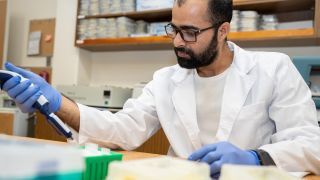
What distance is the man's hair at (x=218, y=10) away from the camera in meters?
1.31

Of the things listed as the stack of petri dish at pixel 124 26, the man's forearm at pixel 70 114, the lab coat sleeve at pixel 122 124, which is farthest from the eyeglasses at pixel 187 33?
the stack of petri dish at pixel 124 26

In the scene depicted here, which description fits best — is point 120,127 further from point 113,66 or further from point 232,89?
point 113,66

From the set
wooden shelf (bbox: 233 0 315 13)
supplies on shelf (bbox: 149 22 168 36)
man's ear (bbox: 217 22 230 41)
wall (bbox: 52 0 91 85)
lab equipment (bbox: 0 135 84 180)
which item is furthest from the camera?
wall (bbox: 52 0 91 85)

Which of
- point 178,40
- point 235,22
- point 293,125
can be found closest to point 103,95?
point 235,22

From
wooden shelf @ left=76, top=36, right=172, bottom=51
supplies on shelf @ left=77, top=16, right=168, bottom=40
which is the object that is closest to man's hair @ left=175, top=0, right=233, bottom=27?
wooden shelf @ left=76, top=36, right=172, bottom=51

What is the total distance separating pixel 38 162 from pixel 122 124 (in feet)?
2.87

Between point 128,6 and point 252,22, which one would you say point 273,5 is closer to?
point 252,22

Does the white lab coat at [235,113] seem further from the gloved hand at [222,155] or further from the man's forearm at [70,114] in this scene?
the gloved hand at [222,155]

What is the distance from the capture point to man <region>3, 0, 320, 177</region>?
1104 mm

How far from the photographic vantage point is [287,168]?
3.01ft

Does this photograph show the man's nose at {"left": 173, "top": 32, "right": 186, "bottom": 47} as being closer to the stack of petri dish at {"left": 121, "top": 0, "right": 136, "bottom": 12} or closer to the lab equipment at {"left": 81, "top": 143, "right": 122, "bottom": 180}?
the lab equipment at {"left": 81, "top": 143, "right": 122, "bottom": 180}

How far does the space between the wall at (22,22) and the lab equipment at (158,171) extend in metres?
3.35

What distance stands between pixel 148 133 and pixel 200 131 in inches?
7.9

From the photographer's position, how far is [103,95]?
2.49 m
